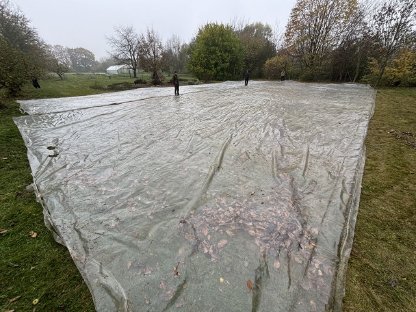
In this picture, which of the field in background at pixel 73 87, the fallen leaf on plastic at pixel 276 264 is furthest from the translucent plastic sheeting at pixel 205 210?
the field in background at pixel 73 87

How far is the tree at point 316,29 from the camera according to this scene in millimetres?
18750

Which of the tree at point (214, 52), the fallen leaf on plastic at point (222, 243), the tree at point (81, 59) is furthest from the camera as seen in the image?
the tree at point (81, 59)

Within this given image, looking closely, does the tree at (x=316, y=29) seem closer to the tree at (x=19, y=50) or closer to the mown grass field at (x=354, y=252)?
the mown grass field at (x=354, y=252)

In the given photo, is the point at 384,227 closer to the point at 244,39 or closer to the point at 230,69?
the point at 230,69

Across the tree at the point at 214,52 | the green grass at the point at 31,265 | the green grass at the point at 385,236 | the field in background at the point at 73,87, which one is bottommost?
the green grass at the point at 31,265

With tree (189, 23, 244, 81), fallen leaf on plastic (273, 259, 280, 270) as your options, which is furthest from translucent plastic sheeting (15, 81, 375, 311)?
tree (189, 23, 244, 81)

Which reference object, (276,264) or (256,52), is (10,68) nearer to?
(276,264)

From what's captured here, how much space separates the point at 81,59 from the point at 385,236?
286 ft

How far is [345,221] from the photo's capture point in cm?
260

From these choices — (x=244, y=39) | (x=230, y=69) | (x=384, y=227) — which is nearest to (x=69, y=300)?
(x=384, y=227)

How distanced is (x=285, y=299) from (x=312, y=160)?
9.26 ft

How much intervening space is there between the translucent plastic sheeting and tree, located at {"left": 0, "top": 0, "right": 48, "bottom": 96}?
5.28m

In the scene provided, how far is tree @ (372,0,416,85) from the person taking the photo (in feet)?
42.8

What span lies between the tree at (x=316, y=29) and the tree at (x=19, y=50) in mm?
21129
